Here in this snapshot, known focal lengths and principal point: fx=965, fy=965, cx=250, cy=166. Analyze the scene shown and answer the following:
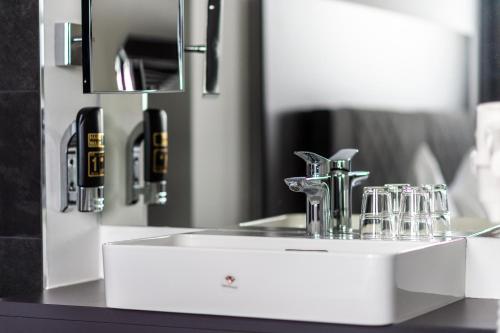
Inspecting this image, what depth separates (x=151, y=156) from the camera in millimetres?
2355

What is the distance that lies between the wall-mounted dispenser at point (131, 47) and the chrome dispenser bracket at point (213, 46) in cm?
7

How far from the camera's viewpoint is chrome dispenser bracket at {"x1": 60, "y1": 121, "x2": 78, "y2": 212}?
7.46ft

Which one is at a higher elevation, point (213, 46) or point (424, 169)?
point (213, 46)

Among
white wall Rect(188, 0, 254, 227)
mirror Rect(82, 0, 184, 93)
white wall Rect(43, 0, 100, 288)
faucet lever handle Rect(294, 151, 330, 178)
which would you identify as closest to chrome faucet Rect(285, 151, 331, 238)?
faucet lever handle Rect(294, 151, 330, 178)

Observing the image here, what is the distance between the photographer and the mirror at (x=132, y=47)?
2.23m

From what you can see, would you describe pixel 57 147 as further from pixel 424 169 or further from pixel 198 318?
pixel 424 169

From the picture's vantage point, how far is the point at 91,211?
7.40 ft

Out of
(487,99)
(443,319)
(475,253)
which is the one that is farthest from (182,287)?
(487,99)

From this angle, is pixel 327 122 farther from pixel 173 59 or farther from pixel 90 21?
pixel 90 21

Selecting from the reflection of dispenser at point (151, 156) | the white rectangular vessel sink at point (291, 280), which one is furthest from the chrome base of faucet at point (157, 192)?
the white rectangular vessel sink at point (291, 280)

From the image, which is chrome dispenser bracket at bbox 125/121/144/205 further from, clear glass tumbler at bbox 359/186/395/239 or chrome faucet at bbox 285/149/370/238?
clear glass tumbler at bbox 359/186/395/239

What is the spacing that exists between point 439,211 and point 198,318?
0.58 metres

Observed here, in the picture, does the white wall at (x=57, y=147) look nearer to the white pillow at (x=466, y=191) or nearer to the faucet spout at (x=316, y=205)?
the faucet spout at (x=316, y=205)

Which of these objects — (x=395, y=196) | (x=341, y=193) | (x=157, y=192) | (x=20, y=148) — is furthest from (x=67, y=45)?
(x=395, y=196)
